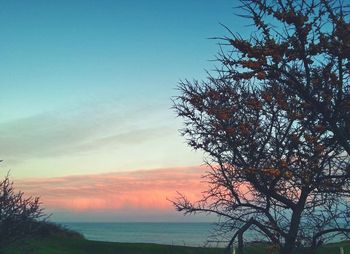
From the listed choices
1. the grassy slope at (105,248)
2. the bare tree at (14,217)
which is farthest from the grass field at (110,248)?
the bare tree at (14,217)

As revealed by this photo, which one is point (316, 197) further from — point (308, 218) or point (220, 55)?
point (220, 55)

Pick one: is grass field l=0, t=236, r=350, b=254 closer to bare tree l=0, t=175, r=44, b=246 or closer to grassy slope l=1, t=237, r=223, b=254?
grassy slope l=1, t=237, r=223, b=254

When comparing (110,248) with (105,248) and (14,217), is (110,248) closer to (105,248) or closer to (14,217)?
(105,248)

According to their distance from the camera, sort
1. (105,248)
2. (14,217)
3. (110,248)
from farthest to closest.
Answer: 1. (110,248)
2. (105,248)
3. (14,217)

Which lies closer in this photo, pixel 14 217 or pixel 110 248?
pixel 14 217

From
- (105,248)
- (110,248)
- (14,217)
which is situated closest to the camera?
(14,217)

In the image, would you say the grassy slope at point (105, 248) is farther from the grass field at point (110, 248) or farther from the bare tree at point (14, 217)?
the bare tree at point (14, 217)

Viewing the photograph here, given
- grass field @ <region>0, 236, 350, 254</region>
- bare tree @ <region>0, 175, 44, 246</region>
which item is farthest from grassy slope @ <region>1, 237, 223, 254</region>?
bare tree @ <region>0, 175, 44, 246</region>

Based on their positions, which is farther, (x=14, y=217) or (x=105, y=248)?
(x=105, y=248)

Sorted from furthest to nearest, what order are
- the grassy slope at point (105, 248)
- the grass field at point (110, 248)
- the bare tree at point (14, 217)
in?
the grassy slope at point (105, 248) → the grass field at point (110, 248) → the bare tree at point (14, 217)

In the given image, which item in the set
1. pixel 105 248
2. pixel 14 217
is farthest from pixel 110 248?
pixel 14 217

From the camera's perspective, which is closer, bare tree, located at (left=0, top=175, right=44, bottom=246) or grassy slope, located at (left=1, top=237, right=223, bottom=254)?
bare tree, located at (left=0, top=175, right=44, bottom=246)

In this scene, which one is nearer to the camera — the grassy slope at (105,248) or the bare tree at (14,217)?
the bare tree at (14,217)

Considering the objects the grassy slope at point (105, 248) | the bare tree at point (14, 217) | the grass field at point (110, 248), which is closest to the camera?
the bare tree at point (14, 217)
